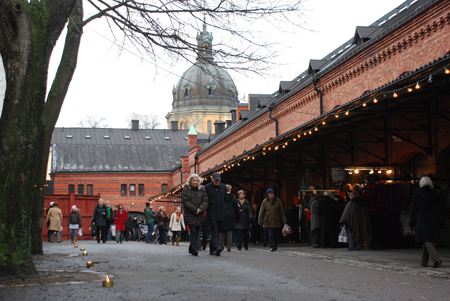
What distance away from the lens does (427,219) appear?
1044 centimetres

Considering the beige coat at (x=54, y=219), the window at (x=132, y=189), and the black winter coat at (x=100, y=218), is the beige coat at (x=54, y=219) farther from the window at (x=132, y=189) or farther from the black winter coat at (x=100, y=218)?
the window at (x=132, y=189)

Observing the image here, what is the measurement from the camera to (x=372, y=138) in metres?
20.4

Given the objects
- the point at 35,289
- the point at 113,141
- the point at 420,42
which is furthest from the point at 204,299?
the point at 113,141

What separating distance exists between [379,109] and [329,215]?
10.8ft

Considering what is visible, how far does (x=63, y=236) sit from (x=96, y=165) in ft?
132

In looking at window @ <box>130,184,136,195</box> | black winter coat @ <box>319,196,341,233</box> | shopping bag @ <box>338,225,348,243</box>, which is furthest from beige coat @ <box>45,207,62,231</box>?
window @ <box>130,184,136,195</box>

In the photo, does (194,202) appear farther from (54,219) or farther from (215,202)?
(54,219)

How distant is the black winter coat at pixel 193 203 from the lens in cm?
1229

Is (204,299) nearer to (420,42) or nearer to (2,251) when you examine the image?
(2,251)

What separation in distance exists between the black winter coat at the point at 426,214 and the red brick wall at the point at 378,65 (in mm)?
7984

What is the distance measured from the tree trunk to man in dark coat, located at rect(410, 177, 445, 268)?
6282 millimetres

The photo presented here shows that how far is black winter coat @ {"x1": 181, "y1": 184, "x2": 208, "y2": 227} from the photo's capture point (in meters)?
12.3

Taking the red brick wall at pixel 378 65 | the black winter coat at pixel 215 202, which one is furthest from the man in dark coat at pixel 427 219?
the red brick wall at pixel 378 65

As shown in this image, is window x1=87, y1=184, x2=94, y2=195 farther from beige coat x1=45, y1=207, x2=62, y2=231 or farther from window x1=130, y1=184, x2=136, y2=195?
beige coat x1=45, y1=207, x2=62, y2=231
